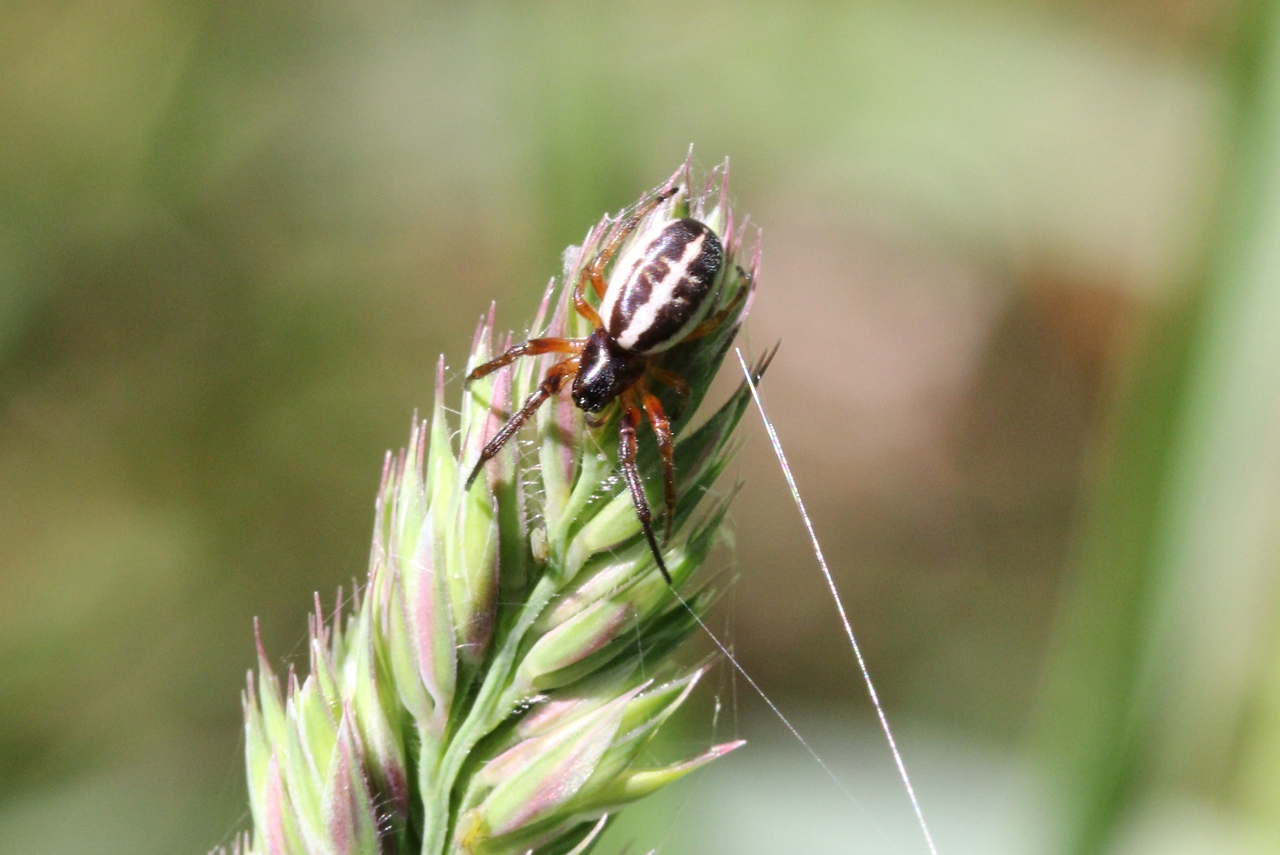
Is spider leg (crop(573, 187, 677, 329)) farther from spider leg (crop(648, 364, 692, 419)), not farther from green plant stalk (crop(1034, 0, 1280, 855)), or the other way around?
green plant stalk (crop(1034, 0, 1280, 855))

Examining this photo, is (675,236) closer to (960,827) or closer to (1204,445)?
(1204,445)

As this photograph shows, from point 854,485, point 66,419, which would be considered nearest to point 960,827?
point 854,485

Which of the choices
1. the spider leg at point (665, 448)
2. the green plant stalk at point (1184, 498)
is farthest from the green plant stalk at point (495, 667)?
the green plant stalk at point (1184, 498)

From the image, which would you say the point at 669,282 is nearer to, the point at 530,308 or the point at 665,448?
the point at 665,448

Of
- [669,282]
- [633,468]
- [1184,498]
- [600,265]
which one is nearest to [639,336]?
[669,282]

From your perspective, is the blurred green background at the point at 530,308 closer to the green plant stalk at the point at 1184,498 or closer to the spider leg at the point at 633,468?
the green plant stalk at the point at 1184,498

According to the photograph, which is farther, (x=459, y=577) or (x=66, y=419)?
(x=66, y=419)
